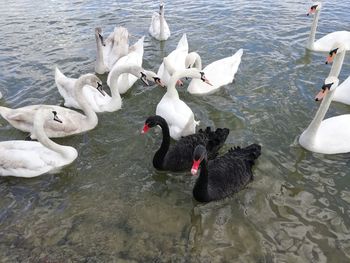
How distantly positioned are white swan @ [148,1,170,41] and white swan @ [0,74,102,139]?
453 centimetres

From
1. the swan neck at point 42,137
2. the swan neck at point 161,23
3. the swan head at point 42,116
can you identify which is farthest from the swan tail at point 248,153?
the swan neck at point 161,23

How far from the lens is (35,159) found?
584cm

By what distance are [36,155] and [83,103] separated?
4.86 feet

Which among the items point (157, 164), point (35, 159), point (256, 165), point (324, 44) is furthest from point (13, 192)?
point (324, 44)

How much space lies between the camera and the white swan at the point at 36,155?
5.75m

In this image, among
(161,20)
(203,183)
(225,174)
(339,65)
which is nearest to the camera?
(203,183)

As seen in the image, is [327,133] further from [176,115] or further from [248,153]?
[176,115]

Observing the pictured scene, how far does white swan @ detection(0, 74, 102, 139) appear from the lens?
6656mm

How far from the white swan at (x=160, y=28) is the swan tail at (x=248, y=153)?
19.7ft

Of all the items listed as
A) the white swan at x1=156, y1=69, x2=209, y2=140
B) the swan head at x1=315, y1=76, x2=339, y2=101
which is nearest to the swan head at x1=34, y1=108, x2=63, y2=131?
the white swan at x1=156, y1=69, x2=209, y2=140

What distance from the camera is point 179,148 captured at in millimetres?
6031

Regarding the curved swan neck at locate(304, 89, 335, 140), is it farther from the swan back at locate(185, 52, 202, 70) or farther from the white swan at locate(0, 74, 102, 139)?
the white swan at locate(0, 74, 102, 139)

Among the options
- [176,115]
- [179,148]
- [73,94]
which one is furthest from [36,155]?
[176,115]

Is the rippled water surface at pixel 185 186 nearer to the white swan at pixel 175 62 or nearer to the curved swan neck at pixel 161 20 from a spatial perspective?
the white swan at pixel 175 62
